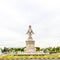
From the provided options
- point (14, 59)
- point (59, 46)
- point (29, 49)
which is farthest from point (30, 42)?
point (59, 46)

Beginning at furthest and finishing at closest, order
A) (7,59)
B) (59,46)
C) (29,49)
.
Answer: (59,46) < (29,49) < (7,59)

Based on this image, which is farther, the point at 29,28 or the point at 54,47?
the point at 54,47

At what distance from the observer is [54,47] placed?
12406 cm

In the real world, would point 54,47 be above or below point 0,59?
above

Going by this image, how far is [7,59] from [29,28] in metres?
32.7

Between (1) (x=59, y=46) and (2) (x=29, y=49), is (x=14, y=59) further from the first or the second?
(1) (x=59, y=46)

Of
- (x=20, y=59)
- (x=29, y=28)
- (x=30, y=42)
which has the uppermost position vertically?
(x=29, y=28)

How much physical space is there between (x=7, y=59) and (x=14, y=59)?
153cm

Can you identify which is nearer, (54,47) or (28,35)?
(28,35)

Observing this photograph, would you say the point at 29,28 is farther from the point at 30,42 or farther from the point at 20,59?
the point at 20,59

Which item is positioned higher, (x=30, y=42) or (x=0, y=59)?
(x=30, y=42)

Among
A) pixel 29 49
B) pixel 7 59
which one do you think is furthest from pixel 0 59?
pixel 29 49

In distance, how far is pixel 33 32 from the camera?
7900 centimetres

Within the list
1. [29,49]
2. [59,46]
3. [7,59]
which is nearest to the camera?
[7,59]
